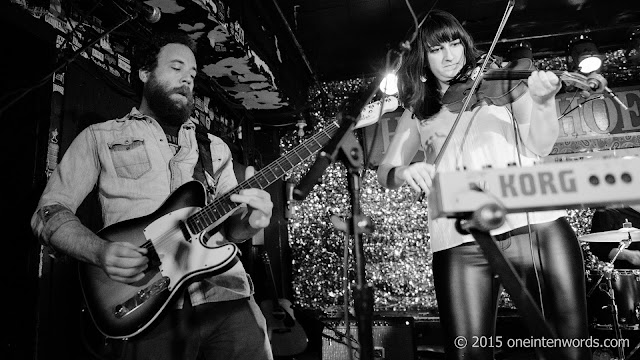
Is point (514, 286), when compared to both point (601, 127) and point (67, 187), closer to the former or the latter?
point (67, 187)

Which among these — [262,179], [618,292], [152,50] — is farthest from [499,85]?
[618,292]

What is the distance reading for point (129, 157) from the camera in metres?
2.38

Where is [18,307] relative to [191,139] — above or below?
below

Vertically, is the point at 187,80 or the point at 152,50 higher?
the point at 152,50

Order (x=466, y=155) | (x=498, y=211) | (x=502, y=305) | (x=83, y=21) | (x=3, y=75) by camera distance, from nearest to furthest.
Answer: (x=498, y=211), (x=466, y=155), (x=3, y=75), (x=83, y=21), (x=502, y=305)

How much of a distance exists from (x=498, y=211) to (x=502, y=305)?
5.31 m

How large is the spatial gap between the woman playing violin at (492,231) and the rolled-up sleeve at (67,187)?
60.0 inches

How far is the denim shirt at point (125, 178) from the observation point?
2197 millimetres

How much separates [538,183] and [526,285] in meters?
0.75

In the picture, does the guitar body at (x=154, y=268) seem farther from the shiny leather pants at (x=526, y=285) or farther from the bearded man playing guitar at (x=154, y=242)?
the shiny leather pants at (x=526, y=285)

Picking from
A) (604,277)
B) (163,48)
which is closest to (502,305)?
(604,277)

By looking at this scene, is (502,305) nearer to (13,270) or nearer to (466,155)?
(466,155)

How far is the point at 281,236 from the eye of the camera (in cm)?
636

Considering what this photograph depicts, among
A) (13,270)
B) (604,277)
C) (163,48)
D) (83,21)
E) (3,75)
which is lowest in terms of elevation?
(604,277)
